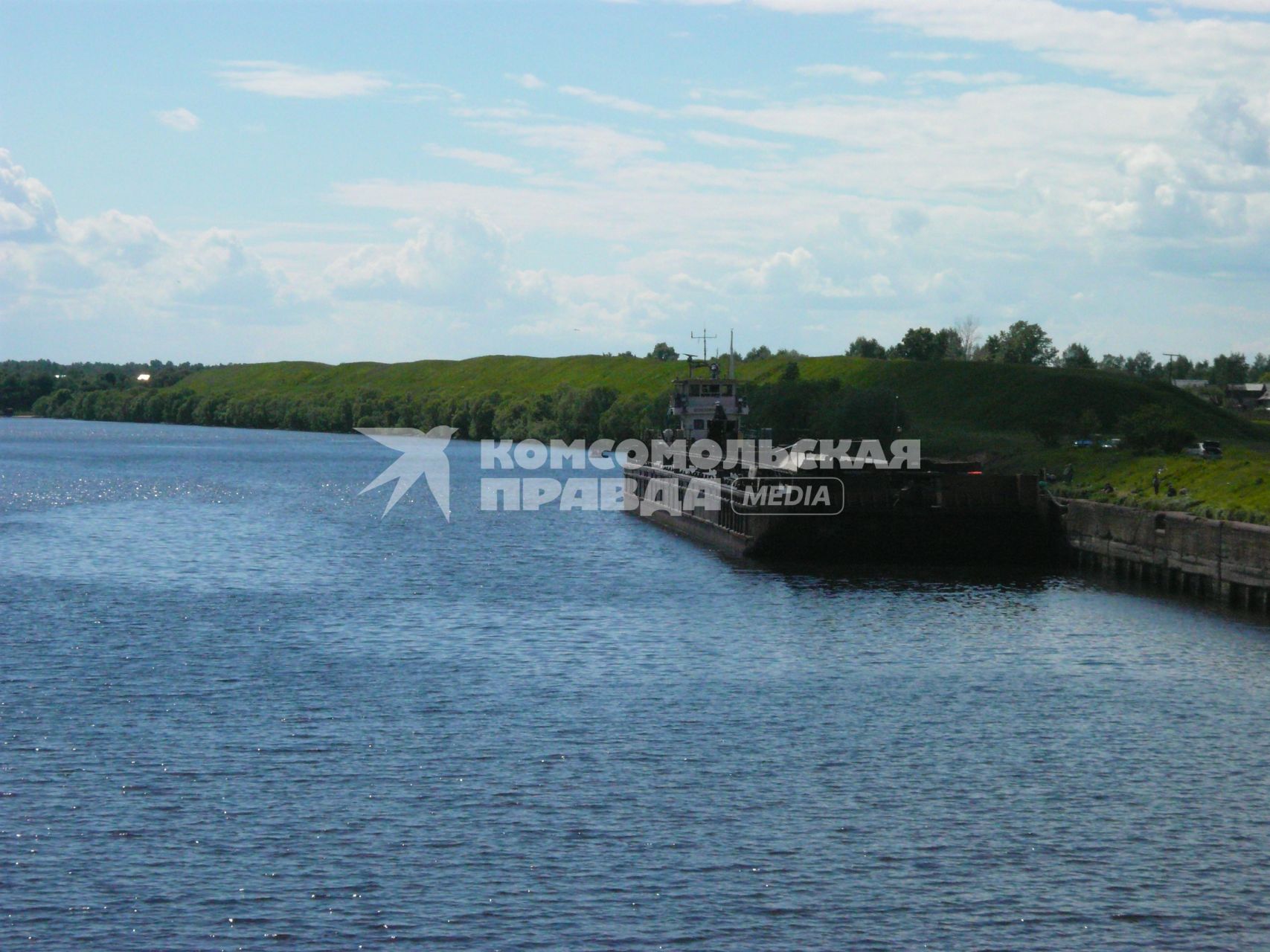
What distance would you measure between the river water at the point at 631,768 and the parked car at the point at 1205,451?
3406 centimetres

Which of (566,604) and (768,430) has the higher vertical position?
(768,430)

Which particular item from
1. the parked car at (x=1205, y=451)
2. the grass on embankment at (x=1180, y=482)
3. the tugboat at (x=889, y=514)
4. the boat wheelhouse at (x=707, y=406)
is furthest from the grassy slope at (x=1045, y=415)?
the boat wheelhouse at (x=707, y=406)

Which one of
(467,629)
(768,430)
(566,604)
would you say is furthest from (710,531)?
(467,629)

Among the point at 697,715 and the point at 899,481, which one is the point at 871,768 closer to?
the point at 697,715

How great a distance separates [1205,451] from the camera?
287 feet

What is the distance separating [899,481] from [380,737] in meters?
33.8

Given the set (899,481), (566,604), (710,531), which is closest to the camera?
(566,604)

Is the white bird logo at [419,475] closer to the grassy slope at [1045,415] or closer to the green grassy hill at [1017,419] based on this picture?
the green grassy hill at [1017,419]

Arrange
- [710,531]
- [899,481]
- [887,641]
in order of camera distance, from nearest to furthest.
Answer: [887,641]
[899,481]
[710,531]

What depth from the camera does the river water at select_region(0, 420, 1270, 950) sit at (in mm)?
20062

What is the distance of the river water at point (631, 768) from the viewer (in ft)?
65.8

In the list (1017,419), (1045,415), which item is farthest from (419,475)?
(1045,415)

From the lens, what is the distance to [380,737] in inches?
1154

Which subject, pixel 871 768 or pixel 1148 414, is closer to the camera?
pixel 871 768
